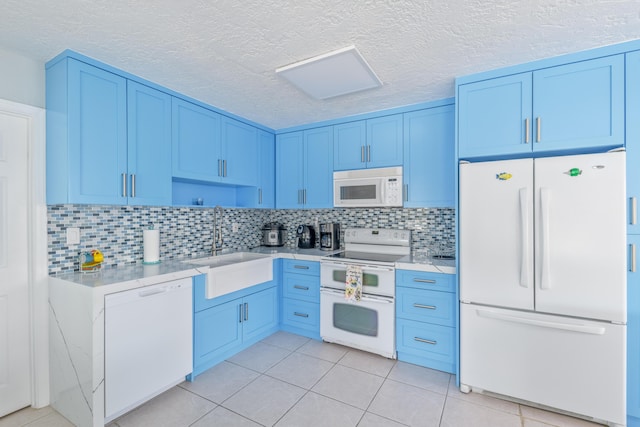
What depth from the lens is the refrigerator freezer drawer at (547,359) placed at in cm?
176

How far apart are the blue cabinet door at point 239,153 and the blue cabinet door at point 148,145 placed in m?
0.62

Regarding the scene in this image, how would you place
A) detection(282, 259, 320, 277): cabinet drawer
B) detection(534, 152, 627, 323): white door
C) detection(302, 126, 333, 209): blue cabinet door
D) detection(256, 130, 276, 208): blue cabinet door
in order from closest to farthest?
detection(534, 152, 627, 323): white door, detection(282, 259, 320, 277): cabinet drawer, detection(302, 126, 333, 209): blue cabinet door, detection(256, 130, 276, 208): blue cabinet door

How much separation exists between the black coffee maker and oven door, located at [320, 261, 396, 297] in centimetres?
60

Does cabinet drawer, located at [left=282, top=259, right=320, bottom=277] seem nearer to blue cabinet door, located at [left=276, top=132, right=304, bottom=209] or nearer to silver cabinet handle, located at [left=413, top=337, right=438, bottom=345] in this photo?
blue cabinet door, located at [left=276, top=132, right=304, bottom=209]

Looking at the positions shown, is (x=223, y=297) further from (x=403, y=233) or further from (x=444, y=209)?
(x=444, y=209)

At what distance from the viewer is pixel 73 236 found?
83.4 inches

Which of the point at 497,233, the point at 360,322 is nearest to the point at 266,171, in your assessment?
the point at 360,322

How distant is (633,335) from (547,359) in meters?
0.50

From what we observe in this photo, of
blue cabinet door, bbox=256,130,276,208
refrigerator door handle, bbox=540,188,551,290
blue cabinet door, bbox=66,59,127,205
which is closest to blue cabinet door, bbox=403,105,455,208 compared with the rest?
refrigerator door handle, bbox=540,188,551,290

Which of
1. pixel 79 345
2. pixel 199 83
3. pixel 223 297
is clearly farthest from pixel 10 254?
pixel 199 83

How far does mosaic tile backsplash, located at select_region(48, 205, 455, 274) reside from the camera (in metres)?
2.12

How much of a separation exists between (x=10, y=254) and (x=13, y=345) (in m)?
0.61

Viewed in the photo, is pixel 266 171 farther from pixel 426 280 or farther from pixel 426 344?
pixel 426 344

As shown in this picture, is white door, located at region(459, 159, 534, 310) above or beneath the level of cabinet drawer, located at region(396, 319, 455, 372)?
above
